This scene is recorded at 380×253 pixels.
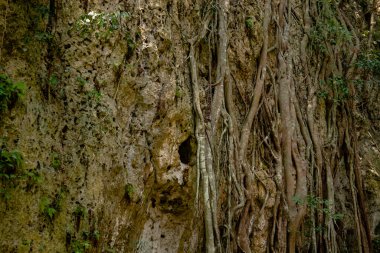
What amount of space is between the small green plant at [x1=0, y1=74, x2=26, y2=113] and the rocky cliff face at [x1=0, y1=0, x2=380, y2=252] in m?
0.04

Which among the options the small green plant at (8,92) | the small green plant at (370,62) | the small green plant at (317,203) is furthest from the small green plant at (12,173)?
the small green plant at (370,62)

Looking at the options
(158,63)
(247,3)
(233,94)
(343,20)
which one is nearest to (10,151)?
(158,63)

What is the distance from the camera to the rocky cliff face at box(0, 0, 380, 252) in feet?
8.86

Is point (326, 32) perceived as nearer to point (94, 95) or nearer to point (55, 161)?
point (94, 95)

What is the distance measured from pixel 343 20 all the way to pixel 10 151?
573 centimetres

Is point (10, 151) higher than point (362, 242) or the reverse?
higher

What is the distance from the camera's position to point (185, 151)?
3.85 m

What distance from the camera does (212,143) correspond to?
392 centimetres

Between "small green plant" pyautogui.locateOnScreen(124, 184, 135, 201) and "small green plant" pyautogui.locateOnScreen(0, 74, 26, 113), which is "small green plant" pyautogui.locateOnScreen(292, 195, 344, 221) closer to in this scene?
"small green plant" pyautogui.locateOnScreen(124, 184, 135, 201)

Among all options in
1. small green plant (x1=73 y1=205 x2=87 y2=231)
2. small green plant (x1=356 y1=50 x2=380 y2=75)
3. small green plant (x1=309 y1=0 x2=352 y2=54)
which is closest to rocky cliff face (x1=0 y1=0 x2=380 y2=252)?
small green plant (x1=73 y1=205 x2=87 y2=231)

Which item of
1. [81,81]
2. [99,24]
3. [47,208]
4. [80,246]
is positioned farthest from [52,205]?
[99,24]

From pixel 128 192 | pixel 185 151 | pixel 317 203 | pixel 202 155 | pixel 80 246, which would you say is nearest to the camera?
pixel 80 246

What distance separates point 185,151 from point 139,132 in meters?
0.61

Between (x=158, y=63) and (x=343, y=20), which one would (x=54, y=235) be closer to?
(x=158, y=63)
